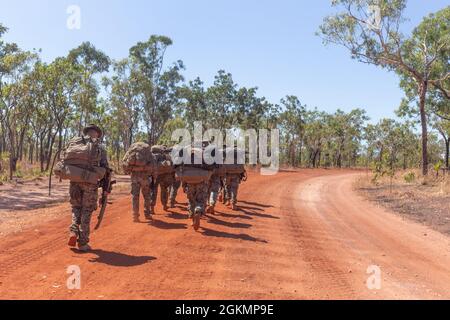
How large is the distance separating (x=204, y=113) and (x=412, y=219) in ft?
112

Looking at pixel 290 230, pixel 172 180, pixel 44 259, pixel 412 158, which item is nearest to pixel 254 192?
pixel 172 180

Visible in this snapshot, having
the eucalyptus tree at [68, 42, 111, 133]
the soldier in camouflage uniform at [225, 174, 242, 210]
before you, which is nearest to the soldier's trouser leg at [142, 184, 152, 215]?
the soldier in camouflage uniform at [225, 174, 242, 210]

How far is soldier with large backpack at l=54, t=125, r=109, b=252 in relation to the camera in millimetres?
7336

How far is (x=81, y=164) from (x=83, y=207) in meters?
0.74

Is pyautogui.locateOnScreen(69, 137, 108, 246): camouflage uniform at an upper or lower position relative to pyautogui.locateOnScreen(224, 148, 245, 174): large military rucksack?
lower

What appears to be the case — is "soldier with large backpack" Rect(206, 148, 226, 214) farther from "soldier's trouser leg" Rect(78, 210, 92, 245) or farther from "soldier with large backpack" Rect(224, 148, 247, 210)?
"soldier's trouser leg" Rect(78, 210, 92, 245)

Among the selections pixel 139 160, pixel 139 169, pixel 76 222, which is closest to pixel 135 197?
pixel 139 169

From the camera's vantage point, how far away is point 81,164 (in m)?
7.43

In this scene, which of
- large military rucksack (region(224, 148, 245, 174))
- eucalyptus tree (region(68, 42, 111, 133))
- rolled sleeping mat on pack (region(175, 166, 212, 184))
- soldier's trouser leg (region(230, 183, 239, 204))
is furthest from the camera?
eucalyptus tree (region(68, 42, 111, 133))

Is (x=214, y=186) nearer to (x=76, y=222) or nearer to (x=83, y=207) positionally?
(x=83, y=207)

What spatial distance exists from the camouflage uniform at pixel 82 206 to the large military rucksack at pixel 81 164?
133 millimetres

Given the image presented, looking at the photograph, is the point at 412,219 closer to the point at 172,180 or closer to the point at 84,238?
the point at 172,180

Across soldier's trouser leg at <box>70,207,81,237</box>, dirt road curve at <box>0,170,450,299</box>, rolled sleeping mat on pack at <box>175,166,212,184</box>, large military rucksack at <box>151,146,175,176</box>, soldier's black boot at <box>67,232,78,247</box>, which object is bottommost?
dirt road curve at <box>0,170,450,299</box>

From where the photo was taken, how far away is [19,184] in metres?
20.7
